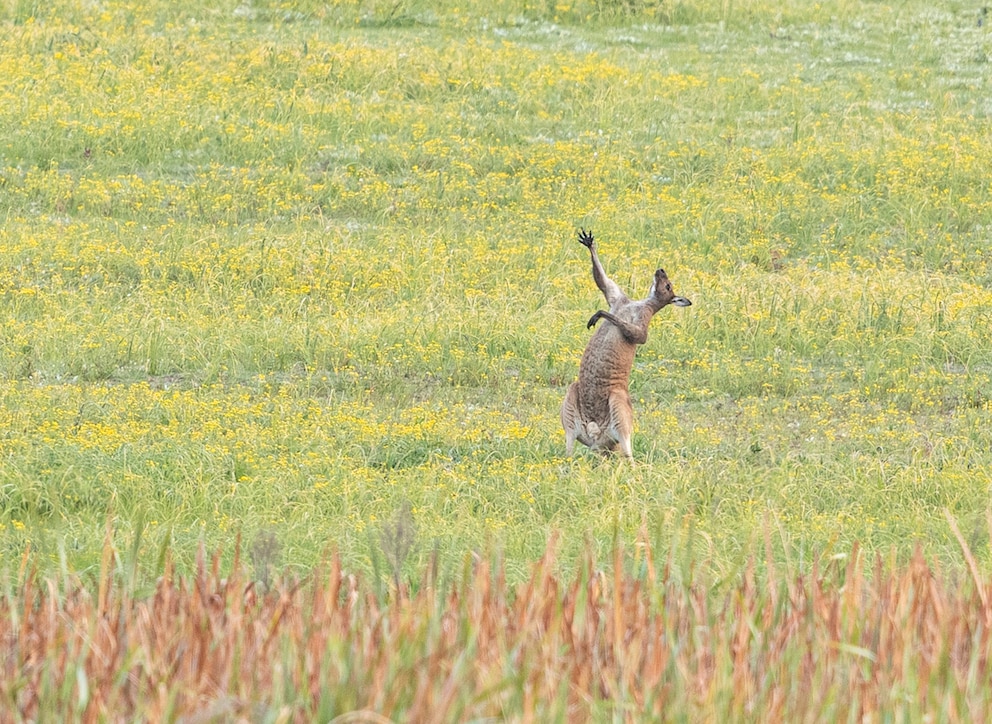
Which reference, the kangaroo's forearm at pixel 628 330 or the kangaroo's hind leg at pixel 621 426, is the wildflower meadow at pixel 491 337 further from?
the kangaroo's forearm at pixel 628 330

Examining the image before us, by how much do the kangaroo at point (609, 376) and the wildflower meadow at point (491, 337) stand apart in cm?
19

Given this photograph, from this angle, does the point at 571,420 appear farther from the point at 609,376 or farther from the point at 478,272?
the point at 478,272

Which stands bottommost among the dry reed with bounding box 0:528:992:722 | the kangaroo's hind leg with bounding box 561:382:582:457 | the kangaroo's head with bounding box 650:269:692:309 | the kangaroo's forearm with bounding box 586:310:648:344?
the kangaroo's hind leg with bounding box 561:382:582:457

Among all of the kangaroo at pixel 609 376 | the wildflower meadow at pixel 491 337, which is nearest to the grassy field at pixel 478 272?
the wildflower meadow at pixel 491 337

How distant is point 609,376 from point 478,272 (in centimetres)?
472

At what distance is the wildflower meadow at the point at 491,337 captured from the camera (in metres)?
3.34

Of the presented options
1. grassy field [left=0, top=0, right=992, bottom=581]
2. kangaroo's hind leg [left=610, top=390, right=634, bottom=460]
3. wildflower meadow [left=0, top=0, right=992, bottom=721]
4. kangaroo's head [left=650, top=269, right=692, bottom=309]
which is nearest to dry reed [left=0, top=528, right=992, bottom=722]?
wildflower meadow [left=0, top=0, right=992, bottom=721]

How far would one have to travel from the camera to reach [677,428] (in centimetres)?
912

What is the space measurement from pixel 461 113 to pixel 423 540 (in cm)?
1163

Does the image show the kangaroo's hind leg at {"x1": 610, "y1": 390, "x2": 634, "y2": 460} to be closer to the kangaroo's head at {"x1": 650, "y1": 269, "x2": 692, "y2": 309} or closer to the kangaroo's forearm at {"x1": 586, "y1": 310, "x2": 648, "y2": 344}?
the kangaroo's forearm at {"x1": 586, "y1": 310, "x2": 648, "y2": 344}

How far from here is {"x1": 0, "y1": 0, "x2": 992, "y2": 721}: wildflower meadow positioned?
11.0ft

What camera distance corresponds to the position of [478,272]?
13125 millimetres

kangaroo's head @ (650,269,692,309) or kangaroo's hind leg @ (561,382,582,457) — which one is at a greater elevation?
kangaroo's head @ (650,269,692,309)

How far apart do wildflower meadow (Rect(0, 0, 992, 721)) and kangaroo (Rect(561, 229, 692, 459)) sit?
0.19 m
